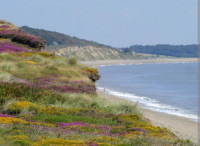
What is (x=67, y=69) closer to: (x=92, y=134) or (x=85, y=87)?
(x=85, y=87)

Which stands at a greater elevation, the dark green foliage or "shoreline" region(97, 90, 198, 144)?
the dark green foliage

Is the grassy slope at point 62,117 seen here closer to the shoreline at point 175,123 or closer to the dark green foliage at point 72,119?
the dark green foliage at point 72,119

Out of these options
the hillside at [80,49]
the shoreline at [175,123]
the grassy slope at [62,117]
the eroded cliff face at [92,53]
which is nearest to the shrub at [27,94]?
the grassy slope at [62,117]

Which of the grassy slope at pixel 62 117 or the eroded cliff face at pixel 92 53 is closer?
the grassy slope at pixel 62 117

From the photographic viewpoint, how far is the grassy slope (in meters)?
10.3

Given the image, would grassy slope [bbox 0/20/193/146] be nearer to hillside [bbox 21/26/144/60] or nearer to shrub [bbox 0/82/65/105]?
shrub [bbox 0/82/65/105]

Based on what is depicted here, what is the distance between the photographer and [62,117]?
46.0ft

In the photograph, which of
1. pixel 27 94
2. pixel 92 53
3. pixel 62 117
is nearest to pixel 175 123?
pixel 27 94

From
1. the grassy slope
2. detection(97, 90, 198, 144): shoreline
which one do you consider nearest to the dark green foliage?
the grassy slope

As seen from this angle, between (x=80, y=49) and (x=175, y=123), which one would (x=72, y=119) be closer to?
(x=175, y=123)

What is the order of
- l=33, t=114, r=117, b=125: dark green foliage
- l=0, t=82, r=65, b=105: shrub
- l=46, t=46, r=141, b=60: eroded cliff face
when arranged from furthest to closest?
1. l=46, t=46, r=141, b=60: eroded cliff face
2. l=0, t=82, r=65, b=105: shrub
3. l=33, t=114, r=117, b=125: dark green foliage

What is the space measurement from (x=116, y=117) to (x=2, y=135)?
20.0ft

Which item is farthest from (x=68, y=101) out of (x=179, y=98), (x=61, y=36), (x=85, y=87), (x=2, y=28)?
(x=61, y=36)

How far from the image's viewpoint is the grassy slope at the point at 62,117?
33.8 feet
